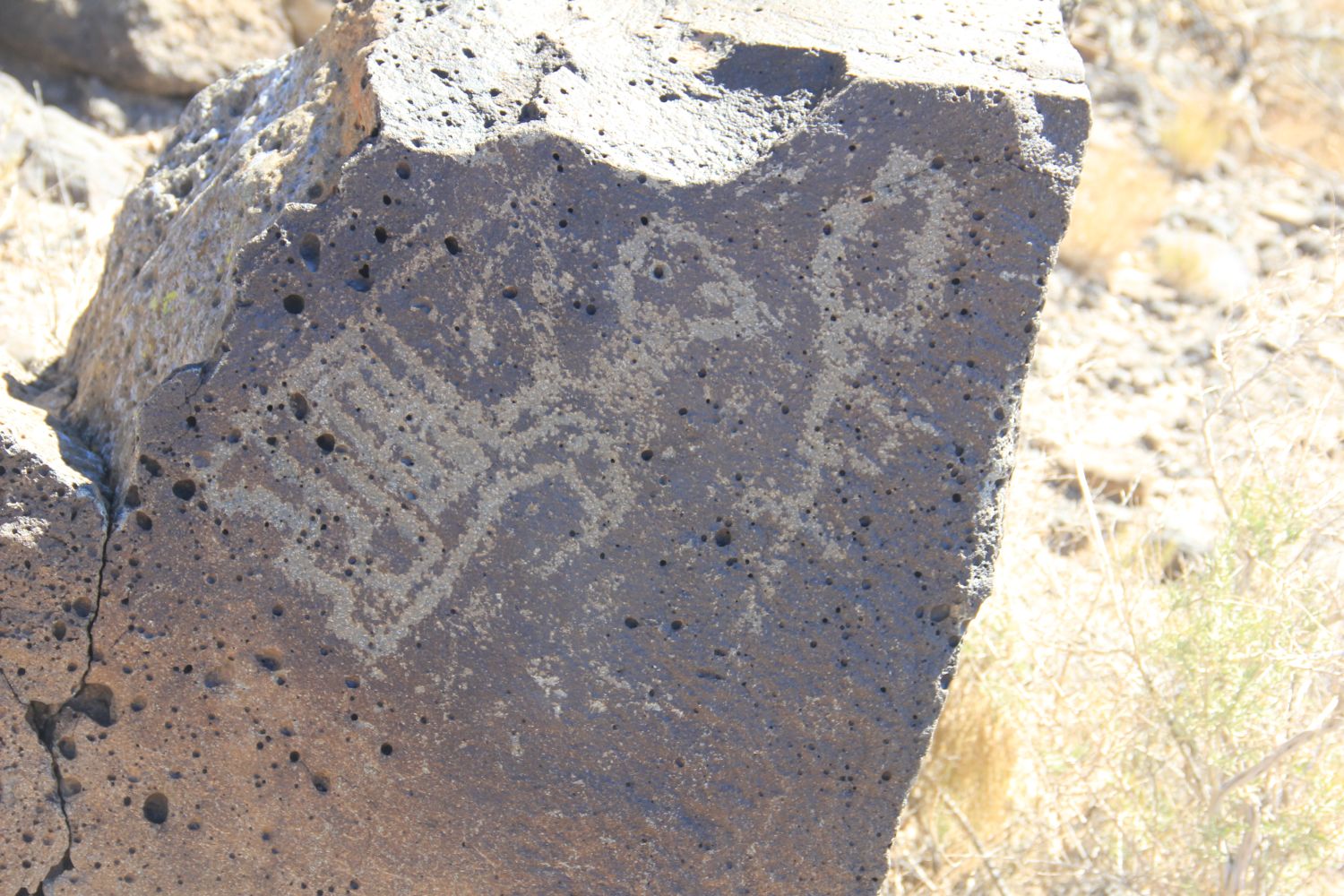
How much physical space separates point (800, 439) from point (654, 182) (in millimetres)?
421

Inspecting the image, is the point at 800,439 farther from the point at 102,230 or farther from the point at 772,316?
the point at 102,230

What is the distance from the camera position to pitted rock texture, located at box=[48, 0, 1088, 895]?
180cm

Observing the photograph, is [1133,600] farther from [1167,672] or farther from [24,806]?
[24,806]

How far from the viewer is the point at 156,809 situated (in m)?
1.93

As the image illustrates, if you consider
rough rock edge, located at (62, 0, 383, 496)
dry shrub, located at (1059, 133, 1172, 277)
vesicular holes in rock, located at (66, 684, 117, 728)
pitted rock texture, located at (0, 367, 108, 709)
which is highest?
rough rock edge, located at (62, 0, 383, 496)

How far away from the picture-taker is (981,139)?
1.82 metres

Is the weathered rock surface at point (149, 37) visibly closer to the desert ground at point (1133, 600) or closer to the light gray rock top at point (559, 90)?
the desert ground at point (1133, 600)

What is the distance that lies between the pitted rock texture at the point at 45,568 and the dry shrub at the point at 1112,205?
176 inches

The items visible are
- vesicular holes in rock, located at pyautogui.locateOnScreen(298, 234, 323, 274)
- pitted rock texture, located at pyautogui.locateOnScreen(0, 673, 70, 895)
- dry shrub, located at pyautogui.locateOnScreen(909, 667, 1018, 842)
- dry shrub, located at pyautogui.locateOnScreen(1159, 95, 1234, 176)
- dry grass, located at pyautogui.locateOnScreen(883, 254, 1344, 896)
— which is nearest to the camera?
vesicular holes in rock, located at pyautogui.locateOnScreen(298, 234, 323, 274)

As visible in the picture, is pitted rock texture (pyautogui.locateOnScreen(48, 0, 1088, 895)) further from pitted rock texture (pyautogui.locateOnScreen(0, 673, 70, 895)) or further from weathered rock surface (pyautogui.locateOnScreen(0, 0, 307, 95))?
weathered rock surface (pyautogui.locateOnScreen(0, 0, 307, 95))

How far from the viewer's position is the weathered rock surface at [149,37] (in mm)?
4480

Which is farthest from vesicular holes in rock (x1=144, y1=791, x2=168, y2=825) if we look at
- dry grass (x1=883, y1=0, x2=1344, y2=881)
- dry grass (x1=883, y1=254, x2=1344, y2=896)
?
dry grass (x1=883, y1=254, x2=1344, y2=896)

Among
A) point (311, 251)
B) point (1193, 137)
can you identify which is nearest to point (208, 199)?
point (311, 251)

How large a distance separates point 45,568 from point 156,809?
404mm
